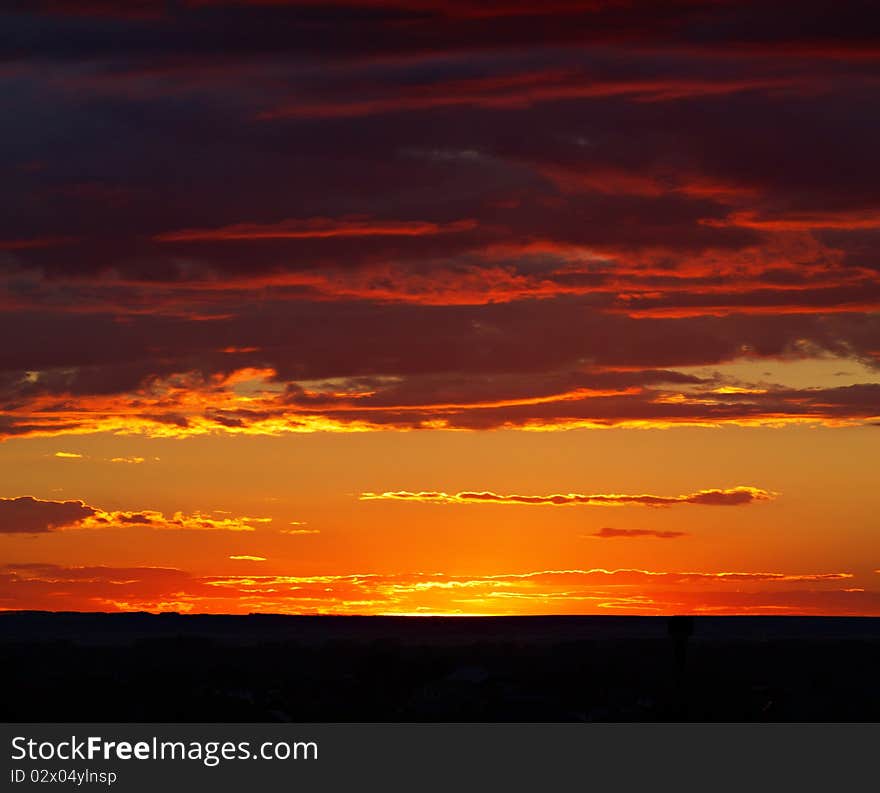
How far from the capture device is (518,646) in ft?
254

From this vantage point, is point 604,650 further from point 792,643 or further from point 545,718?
point 545,718

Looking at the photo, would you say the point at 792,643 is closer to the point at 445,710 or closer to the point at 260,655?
the point at 260,655

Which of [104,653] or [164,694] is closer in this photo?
[164,694]

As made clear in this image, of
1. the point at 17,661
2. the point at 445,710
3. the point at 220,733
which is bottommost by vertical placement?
the point at 220,733

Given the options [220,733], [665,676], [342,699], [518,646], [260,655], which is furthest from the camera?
[518,646]

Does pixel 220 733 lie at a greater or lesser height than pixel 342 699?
lesser

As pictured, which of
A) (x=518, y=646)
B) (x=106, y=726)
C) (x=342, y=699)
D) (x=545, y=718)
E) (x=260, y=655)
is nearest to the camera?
(x=106, y=726)

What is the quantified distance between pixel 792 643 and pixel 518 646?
15.1 m

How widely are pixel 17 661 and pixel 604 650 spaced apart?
2493cm

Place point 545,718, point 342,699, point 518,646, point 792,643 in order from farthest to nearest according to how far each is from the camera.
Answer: point 792,643 < point 518,646 < point 342,699 < point 545,718

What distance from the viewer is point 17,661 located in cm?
6316

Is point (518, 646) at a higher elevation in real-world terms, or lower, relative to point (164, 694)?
higher

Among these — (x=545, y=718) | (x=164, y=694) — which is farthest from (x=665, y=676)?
(x=164, y=694)

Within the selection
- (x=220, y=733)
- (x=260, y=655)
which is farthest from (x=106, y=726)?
(x=260, y=655)
